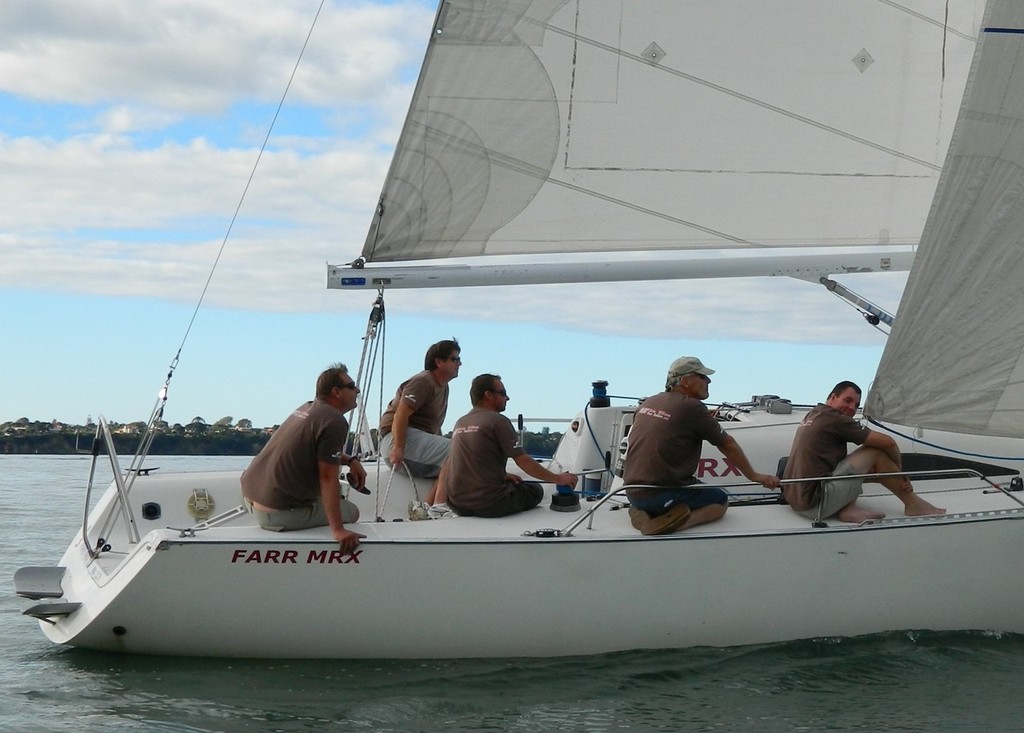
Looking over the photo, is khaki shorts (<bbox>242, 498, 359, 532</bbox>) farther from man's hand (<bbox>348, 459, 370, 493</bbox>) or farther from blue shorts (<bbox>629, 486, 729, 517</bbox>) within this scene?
blue shorts (<bbox>629, 486, 729, 517</bbox>)

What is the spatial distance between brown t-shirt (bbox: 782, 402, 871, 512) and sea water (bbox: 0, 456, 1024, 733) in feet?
2.60

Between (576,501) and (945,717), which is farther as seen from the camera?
(576,501)

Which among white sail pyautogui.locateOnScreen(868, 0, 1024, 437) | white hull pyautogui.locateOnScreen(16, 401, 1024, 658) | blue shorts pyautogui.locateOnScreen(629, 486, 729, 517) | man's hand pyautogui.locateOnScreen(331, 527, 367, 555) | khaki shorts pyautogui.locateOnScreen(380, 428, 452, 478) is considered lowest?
white hull pyautogui.locateOnScreen(16, 401, 1024, 658)

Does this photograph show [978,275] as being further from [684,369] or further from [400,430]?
[400,430]

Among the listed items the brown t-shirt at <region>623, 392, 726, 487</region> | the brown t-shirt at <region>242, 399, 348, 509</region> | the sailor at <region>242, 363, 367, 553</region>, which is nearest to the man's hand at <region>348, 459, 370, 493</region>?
the sailor at <region>242, 363, 367, 553</region>

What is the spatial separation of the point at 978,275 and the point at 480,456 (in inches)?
117

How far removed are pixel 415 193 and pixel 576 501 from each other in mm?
2291

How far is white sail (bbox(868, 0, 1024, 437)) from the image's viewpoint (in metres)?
7.16

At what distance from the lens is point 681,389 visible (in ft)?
22.7

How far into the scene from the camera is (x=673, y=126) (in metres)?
8.70

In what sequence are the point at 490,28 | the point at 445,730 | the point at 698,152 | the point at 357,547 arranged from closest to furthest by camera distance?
the point at 445,730 < the point at 357,547 < the point at 490,28 < the point at 698,152

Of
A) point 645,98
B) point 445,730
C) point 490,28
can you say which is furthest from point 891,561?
point 490,28

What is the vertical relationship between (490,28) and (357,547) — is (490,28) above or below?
above

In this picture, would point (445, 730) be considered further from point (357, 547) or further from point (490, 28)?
point (490, 28)
